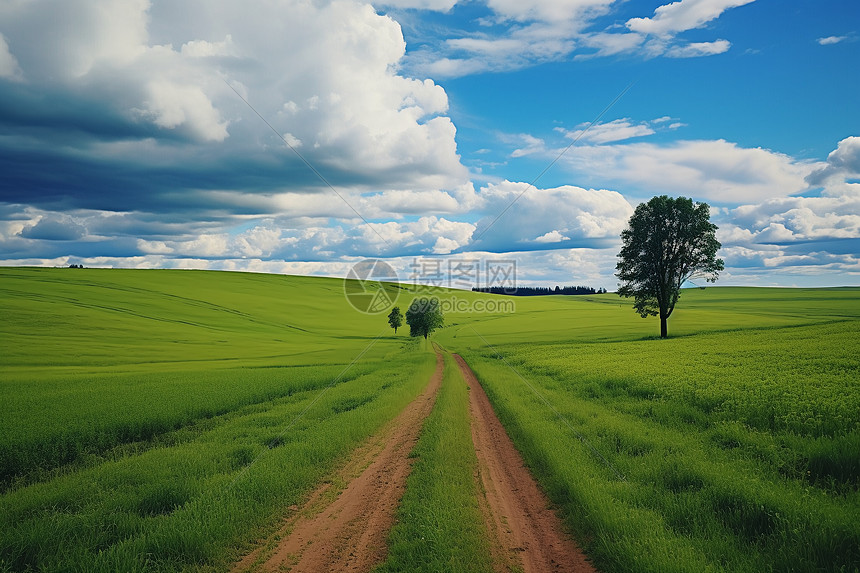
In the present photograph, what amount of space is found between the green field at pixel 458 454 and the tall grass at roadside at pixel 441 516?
52mm

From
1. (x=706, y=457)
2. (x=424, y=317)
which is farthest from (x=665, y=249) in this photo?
(x=706, y=457)

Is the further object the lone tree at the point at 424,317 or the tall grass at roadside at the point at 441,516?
the lone tree at the point at 424,317

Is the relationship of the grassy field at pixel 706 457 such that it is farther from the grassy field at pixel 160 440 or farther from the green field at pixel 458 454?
the grassy field at pixel 160 440

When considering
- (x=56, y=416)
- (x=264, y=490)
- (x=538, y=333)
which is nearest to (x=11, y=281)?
(x=56, y=416)

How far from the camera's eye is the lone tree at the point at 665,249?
46.0 metres

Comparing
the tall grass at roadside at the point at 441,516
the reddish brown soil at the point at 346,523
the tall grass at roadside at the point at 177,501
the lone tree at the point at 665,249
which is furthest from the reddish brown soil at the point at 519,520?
the lone tree at the point at 665,249

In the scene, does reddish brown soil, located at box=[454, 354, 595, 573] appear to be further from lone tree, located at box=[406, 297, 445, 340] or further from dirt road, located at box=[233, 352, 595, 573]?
lone tree, located at box=[406, 297, 445, 340]

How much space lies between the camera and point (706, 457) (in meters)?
10.4

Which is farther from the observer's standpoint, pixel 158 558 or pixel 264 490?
pixel 264 490

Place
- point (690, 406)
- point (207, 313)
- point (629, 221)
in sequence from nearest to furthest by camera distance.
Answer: point (690, 406), point (629, 221), point (207, 313)

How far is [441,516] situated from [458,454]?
3.84 meters

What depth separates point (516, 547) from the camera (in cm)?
721

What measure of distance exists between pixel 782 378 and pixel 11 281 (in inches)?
4150

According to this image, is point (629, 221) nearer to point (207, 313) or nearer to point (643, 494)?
point (643, 494)
